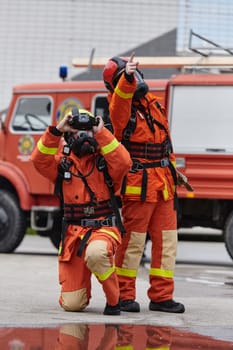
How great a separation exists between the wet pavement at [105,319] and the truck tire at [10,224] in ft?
7.60

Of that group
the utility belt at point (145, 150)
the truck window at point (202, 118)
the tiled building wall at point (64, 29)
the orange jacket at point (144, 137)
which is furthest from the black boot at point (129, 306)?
the tiled building wall at point (64, 29)

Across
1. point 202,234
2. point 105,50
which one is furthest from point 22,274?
point 105,50

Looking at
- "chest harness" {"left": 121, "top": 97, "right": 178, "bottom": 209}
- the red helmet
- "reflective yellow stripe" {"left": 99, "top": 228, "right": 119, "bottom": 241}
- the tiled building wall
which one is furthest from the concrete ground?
the tiled building wall

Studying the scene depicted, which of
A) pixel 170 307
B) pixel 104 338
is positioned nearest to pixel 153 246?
pixel 170 307

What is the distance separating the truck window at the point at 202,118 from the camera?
12938mm

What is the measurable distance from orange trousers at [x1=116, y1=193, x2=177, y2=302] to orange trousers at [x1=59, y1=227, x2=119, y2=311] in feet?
0.95

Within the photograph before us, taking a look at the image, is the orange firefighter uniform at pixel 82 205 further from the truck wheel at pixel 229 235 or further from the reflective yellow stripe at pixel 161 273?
the truck wheel at pixel 229 235

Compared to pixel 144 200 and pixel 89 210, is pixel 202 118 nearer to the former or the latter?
pixel 144 200

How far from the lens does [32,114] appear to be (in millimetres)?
14445

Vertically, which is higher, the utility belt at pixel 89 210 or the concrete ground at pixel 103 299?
the utility belt at pixel 89 210

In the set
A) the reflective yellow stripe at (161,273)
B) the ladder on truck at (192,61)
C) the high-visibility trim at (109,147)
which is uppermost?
the ladder on truck at (192,61)

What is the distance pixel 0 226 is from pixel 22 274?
3375mm

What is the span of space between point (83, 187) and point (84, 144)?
306 millimetres

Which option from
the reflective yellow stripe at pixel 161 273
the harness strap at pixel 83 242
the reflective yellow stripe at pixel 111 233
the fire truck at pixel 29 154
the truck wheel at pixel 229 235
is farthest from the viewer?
the fire truck at pixel 29 154
